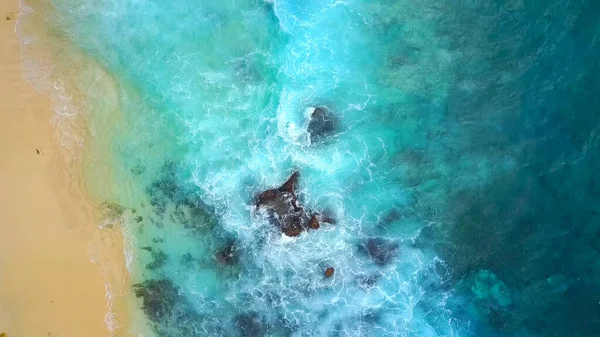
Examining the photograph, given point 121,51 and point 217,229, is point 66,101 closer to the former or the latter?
point 121,51

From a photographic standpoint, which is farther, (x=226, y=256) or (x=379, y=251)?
(x=379, y=251)

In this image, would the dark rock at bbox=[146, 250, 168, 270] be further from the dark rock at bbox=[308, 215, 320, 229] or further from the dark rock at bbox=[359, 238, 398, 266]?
the dark rock at bbox=[359, 238, 398, 266]

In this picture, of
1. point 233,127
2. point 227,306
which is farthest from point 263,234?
point 233,127

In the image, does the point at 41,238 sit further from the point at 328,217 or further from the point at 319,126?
the point at 319,126

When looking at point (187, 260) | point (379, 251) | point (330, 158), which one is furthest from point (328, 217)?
point (187, 260)

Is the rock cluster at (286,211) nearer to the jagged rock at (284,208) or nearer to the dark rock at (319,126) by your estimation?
the jagged rock at (284,208)
